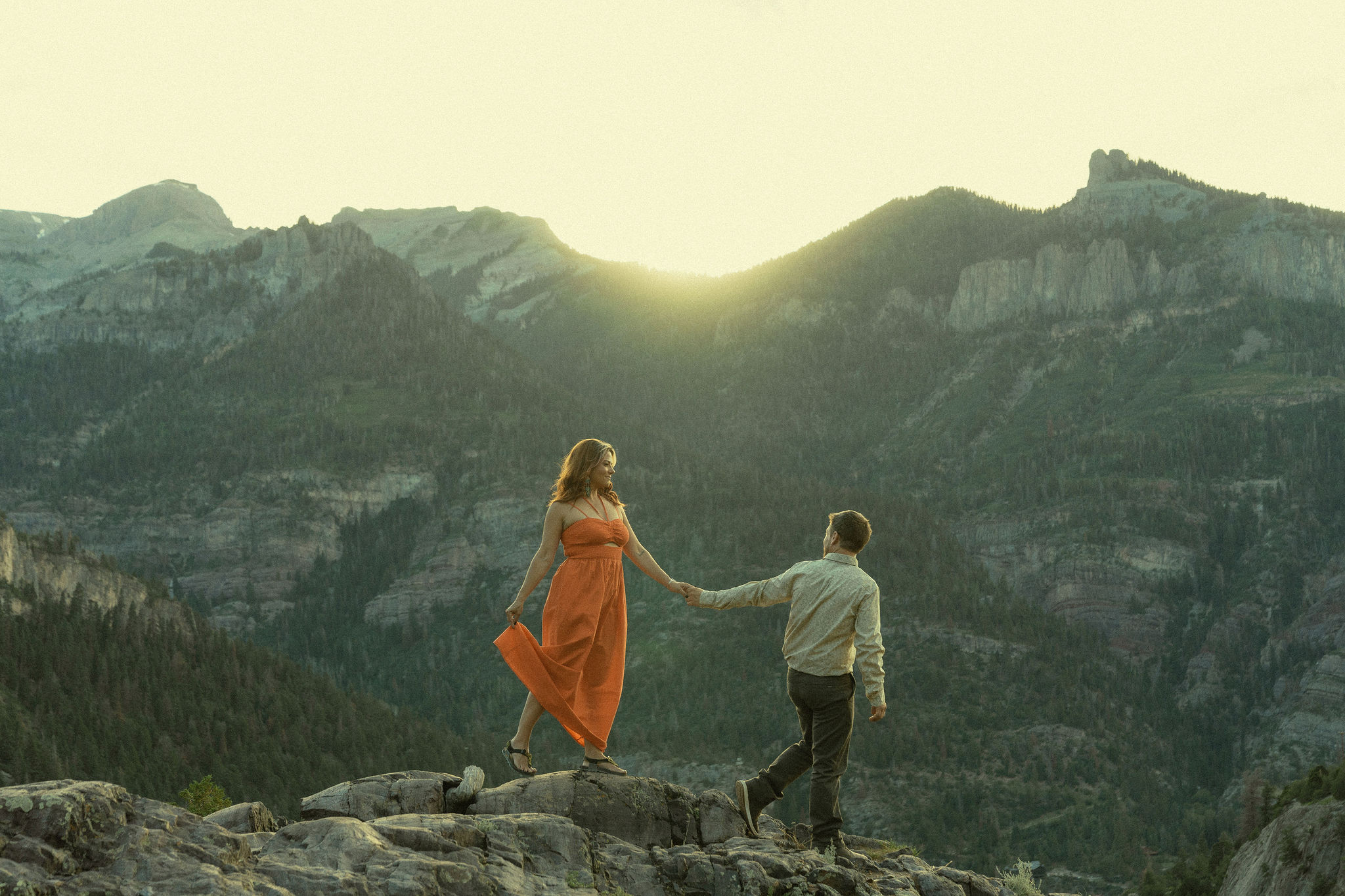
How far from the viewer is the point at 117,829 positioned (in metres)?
13.5

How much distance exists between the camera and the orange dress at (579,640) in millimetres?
18156

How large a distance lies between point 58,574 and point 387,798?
17804 cm

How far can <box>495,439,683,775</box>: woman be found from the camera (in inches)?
715

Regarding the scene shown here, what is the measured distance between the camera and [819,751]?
58.0ft

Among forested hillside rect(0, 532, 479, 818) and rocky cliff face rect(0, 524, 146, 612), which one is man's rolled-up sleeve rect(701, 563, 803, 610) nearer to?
forested hillside rect(0, 532, 479, 818)

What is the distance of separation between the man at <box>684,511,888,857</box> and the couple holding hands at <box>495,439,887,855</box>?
18 mm

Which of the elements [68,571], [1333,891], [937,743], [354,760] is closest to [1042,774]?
[937,743]

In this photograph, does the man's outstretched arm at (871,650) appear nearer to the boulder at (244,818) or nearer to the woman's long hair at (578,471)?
the woman's long hair at (578,471)

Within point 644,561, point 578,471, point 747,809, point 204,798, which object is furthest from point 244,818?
point 204,798

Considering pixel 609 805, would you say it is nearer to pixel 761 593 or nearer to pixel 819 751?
pixel 819 751

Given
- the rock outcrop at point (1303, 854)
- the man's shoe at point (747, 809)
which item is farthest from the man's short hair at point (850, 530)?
the rock outcrop at point (1303, 854)

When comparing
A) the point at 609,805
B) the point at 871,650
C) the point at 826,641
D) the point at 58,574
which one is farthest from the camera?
the point at 58,574

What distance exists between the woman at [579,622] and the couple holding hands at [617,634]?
2 cm

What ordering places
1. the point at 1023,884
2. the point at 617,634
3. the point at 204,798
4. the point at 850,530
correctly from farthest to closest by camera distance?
the point at 204,798 < the point at 1023,884 < the point at 617,634 < the point at 850,530
